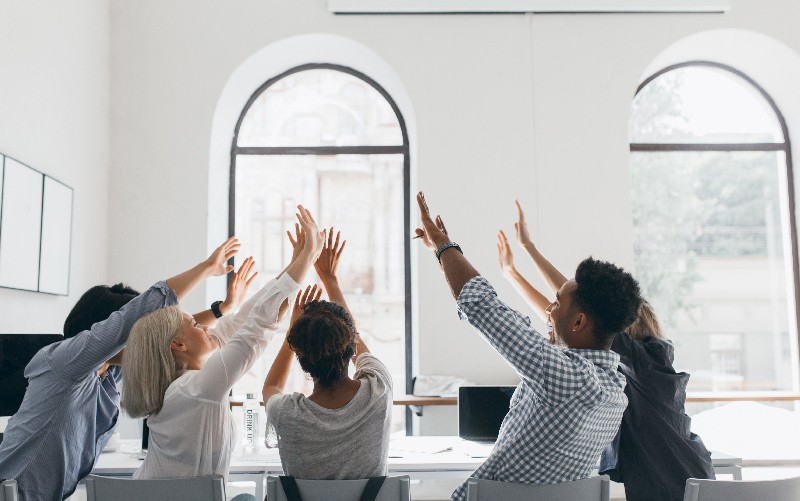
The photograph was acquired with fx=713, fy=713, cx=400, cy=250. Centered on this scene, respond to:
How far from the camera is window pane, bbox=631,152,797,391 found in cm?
471

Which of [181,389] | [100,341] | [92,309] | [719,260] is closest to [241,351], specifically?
[181,389]

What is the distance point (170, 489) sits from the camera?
173cm

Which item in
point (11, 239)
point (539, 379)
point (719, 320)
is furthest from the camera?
point (719, 320)

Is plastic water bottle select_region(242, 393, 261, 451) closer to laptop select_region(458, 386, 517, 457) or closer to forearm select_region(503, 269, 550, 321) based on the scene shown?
laptop select_region(458, 386, 517, 457)

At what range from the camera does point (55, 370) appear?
1.94m

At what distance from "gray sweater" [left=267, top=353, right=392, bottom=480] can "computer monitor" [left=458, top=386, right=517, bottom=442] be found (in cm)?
126

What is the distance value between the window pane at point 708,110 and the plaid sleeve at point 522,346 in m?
3.56

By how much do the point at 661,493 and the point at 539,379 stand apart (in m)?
0.79

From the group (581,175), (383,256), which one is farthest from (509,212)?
(383,256)

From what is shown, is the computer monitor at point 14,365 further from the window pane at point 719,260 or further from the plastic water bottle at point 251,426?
the window pane at point 719,260

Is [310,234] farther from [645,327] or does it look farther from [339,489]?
[645,327]

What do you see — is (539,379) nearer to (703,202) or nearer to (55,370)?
(55,370)

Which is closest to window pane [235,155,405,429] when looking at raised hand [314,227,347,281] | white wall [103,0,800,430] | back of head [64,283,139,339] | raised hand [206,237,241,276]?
white wall [103,0,800,430]

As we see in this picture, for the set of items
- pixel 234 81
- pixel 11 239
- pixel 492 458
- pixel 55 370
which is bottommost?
pixel 492 458
